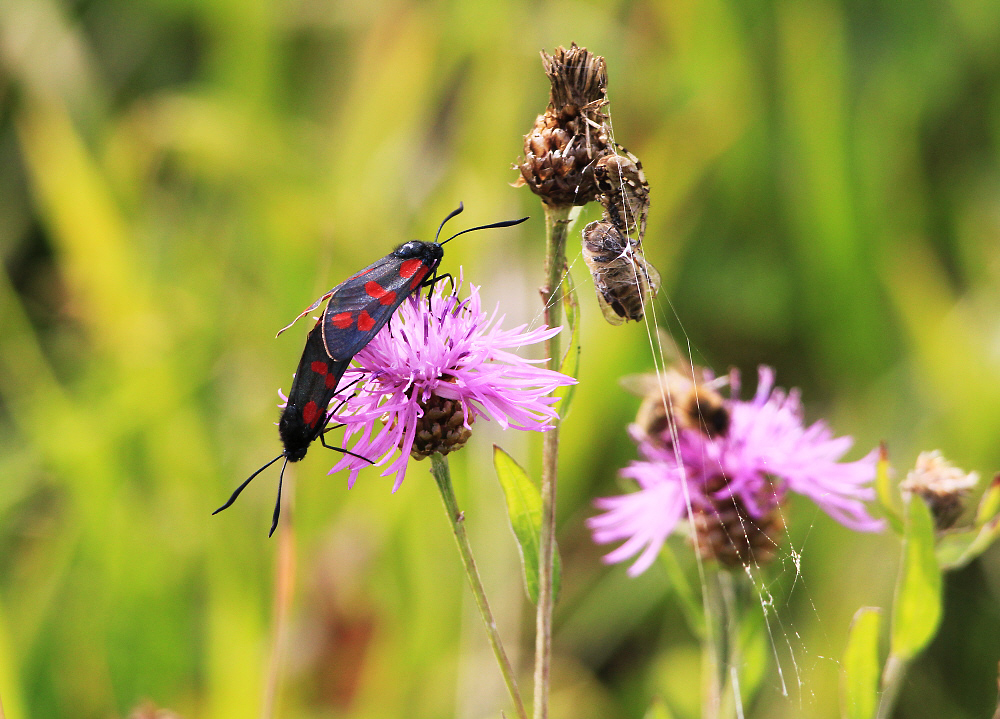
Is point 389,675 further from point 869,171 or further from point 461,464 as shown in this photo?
point 869,171

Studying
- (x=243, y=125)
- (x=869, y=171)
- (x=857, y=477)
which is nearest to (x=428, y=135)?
(x=243, y=125)

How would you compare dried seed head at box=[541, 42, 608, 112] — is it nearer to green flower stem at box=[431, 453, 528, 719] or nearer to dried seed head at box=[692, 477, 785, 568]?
green flower stem at box=[431, 453, 528, 719]

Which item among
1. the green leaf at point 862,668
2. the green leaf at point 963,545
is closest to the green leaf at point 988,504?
the green leaf at point 963,545

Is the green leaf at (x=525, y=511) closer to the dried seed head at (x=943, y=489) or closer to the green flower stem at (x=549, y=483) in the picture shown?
the green flower stem at (x=549, y=483)

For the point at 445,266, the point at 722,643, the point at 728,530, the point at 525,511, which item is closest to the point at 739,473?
the point at 728,530

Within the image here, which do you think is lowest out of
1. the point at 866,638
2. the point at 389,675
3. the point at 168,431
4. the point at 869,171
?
the point at 389,675

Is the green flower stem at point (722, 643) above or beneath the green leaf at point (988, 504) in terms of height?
beneath

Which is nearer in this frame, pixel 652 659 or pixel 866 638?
pixel 866 638

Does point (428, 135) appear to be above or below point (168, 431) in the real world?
above
